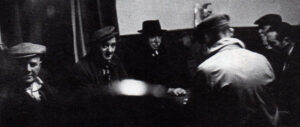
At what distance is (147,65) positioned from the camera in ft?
8.20

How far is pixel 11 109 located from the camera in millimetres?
1611

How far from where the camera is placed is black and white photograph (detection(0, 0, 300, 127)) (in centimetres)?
138

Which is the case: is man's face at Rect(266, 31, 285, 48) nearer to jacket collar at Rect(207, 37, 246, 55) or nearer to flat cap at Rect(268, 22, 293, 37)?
flat cap at Rect(268, 22, 293, 37)

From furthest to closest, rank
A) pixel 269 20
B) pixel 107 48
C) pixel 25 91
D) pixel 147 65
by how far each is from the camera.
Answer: pixel 147 65 < pixel 269 20 < pixel 107 48 < pixel 25 91

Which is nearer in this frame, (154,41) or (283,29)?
(283,29)

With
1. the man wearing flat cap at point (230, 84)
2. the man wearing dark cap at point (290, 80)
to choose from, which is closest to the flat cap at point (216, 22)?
the man wearing flat cap at point (230, 84)

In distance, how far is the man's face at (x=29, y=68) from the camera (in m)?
1.68

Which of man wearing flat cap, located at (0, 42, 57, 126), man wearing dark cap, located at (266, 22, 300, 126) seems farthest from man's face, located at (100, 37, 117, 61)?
man wearing dark cap, located at (266, 22, 300, 126)

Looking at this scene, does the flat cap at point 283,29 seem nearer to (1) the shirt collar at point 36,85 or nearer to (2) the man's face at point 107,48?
(2) the man's face at point 107,48

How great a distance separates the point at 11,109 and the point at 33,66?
23 centimetres

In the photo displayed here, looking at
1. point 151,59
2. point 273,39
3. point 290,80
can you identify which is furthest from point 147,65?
point 290,80

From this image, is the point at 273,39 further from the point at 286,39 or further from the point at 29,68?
the point at 29,68

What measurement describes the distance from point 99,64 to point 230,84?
3.04ft

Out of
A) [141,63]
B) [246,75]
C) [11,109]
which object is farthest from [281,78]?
[11,109]
